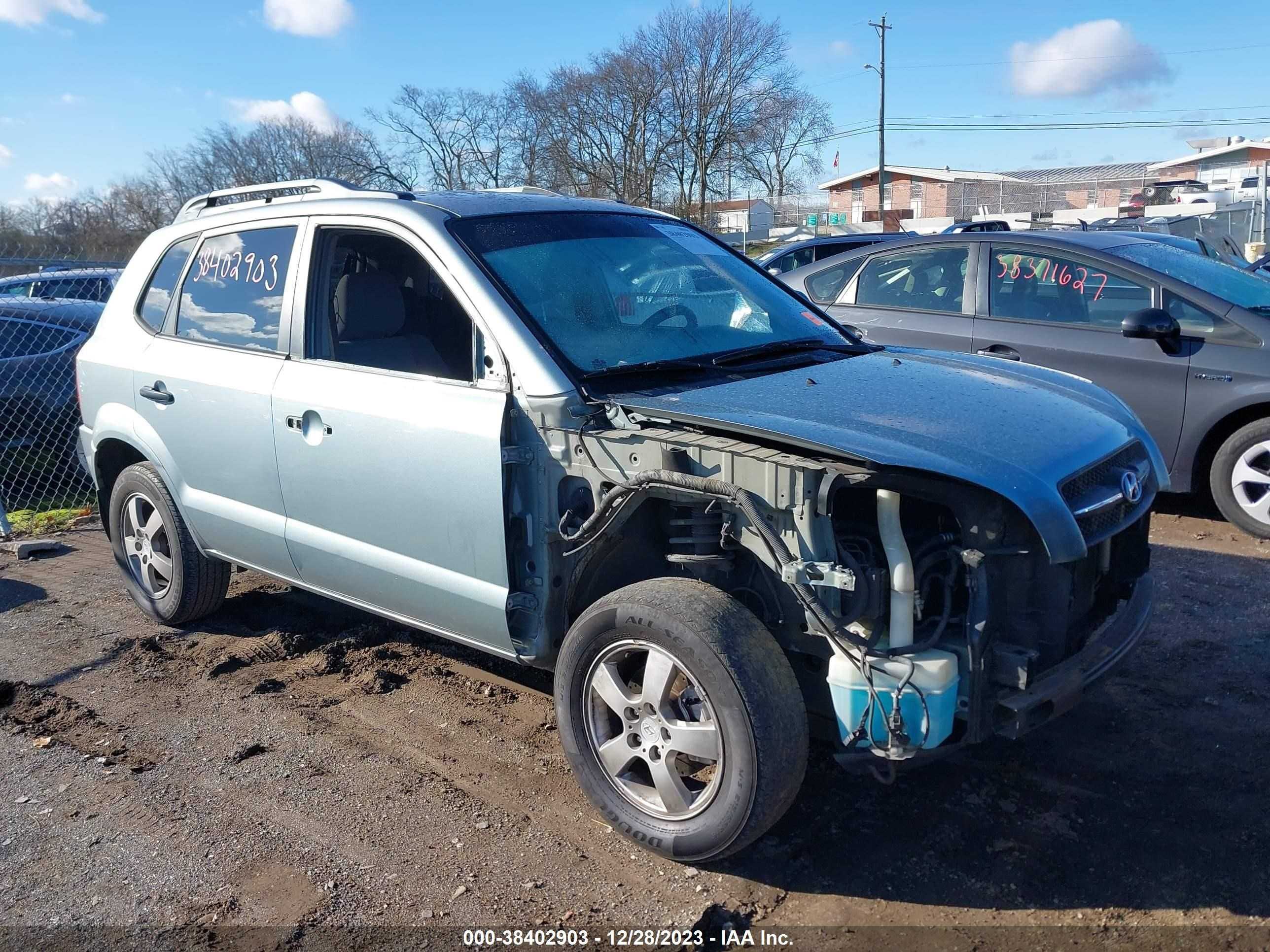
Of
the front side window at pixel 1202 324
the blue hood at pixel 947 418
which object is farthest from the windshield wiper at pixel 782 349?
the front side window at pixel 1202 324

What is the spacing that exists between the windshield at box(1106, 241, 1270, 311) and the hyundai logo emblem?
Result: 3519 mm

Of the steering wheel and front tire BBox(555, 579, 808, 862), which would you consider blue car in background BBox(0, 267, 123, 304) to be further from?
front tire BBox(555, 579, 808, 862)

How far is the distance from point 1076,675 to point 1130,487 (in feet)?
1.94

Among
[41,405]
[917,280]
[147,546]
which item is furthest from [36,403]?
[917,280]

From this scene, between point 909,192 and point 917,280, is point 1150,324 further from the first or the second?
point 909,192

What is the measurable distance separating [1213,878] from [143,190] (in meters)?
39.7

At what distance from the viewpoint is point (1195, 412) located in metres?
5.93

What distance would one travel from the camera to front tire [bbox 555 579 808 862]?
2.86 meters

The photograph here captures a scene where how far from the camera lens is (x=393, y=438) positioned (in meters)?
3.68

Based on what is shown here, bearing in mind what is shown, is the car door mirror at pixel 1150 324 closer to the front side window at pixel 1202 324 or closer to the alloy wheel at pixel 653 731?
the front side window at pixel 1202 324

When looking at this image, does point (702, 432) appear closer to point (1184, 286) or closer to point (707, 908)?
point (707, 908)

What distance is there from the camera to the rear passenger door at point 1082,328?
604cm

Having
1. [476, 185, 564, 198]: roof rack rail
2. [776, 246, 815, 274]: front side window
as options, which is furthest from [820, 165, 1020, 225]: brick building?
[476, 185, 564, 198]: roof rack rail

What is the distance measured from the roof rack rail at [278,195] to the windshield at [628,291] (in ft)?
1.84
